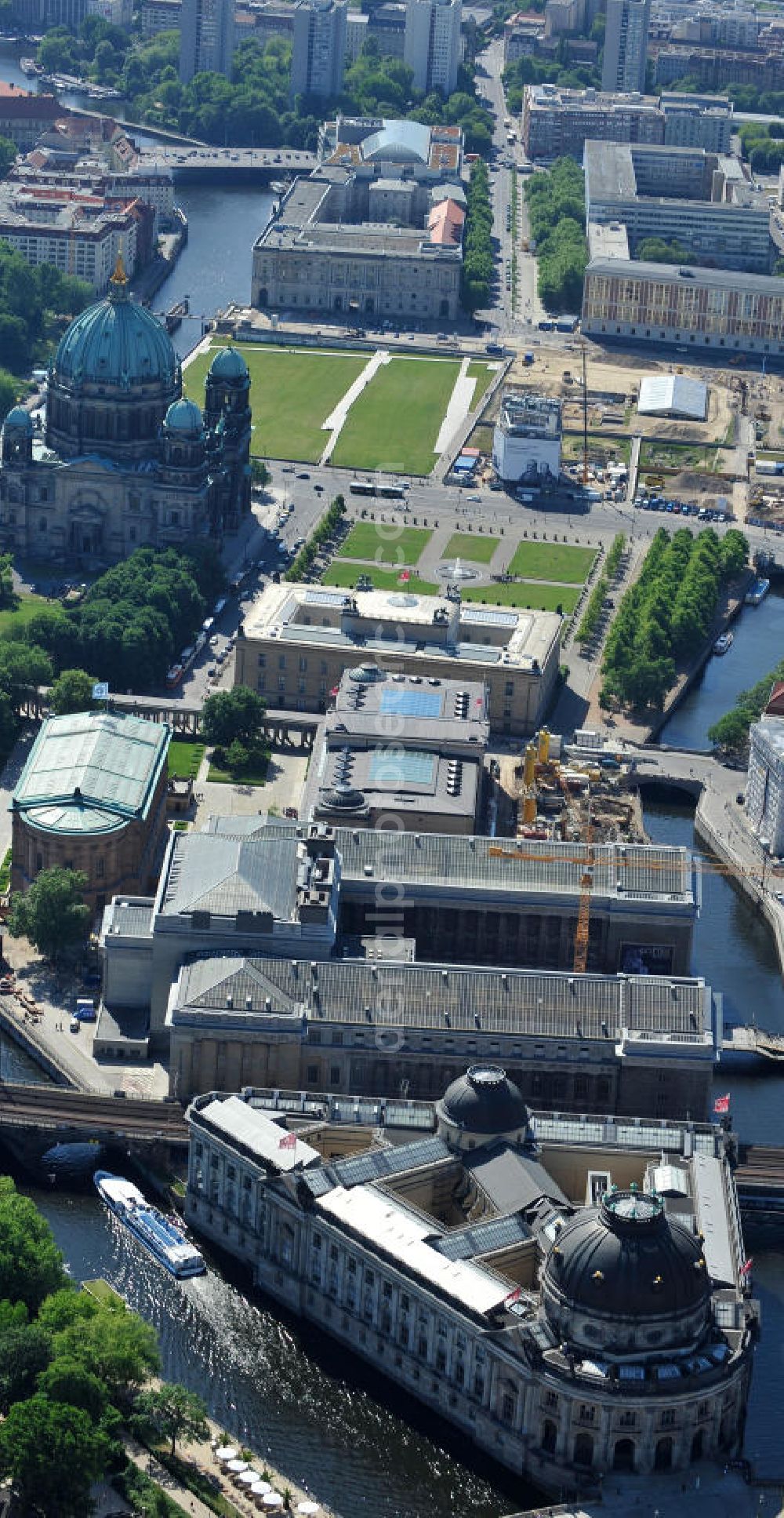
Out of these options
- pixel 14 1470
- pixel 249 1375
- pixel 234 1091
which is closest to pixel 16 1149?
pixel 234 1091

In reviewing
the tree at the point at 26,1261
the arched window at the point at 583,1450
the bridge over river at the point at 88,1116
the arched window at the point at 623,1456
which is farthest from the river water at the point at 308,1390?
the tree at the point at 26,1261

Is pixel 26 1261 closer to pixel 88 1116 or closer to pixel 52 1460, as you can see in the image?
pixel 52 1460

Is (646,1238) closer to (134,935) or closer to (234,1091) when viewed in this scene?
(234,1091)

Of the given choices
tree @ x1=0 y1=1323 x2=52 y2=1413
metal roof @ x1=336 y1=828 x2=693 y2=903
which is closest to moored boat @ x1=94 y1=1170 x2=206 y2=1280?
tree @ x1=0 y1=1323 x2=52 y2=1413

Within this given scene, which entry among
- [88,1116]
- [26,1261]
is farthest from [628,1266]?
[88,1116]

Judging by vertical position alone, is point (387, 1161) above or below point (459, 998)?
below

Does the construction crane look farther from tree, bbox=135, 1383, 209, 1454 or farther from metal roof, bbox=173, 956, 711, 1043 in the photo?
tree, bbox=135, 1383, 209, 1454
